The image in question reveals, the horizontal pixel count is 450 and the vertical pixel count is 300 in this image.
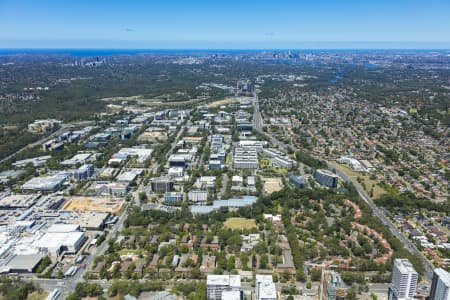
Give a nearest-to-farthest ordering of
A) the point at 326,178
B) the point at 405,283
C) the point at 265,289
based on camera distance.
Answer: the point at 405,283 → the point at 265,289 → the point at 326,178

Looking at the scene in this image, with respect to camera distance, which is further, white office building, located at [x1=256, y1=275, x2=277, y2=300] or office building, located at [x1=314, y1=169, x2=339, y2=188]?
office building, located at [x1=314, y1=169, x2=339, y2=188]

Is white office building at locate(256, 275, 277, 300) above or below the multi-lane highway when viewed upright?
above

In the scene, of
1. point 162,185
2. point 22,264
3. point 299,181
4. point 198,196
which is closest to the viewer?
point 22,264

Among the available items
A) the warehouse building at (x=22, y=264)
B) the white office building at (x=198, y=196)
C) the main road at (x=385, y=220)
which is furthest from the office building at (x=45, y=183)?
the main road at (x=385, y=220)

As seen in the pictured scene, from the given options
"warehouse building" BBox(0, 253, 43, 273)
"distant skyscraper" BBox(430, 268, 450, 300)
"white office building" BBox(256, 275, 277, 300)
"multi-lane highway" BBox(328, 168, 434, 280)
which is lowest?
"multi-lane highway" BBox(328, 168, 434, 280)

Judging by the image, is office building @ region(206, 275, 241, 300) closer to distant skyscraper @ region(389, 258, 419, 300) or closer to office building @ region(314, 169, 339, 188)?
distant skyscraper @ region(389, 258, 419, 300)

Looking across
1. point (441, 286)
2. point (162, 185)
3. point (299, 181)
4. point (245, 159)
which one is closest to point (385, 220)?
point (299, 181)

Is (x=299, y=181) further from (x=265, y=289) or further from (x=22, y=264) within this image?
(x=22, y=264)

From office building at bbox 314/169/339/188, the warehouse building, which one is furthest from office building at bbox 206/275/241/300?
office building at bbox 314/169/339/188

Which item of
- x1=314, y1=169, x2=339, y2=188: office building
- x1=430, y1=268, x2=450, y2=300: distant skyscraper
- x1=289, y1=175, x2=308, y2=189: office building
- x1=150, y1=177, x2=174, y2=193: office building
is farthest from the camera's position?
x1=314, y1=169, x2=339, y2=188: office building

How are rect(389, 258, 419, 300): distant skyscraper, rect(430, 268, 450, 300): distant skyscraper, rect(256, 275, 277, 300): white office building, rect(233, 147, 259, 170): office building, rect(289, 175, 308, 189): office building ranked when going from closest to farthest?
1. rect(430, 268, 450, 300): distant skyscraper
2. rect(389, 258, 419, 300): distant skyscraper
3. rect(256, 275, 277, 300): white office building
4. rect(289, 175, 308, 189): office building
5. rect(233, 147, 259, 170): office building

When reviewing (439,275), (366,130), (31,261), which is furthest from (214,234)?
(366,130)
